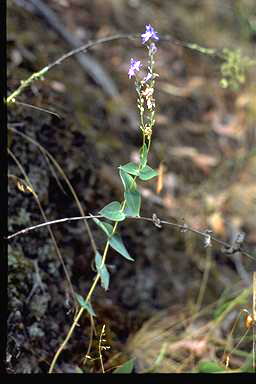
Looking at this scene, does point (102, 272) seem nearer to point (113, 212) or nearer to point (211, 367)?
point (113, 212)

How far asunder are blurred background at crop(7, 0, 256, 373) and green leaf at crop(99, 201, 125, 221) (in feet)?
0.89

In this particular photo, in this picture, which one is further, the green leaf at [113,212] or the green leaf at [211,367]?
the green leaf at [211,367]

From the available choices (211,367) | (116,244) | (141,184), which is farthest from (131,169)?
(141,184)

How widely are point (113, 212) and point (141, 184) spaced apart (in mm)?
1374

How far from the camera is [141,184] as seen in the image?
2783 mm

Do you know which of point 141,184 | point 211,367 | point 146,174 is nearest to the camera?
point 146,174

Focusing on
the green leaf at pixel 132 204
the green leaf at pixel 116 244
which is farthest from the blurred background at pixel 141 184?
the green leaf at pixel 132 204

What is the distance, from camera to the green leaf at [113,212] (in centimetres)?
139

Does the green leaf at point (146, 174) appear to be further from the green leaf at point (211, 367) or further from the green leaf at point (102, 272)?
the green leaf at point (211, 367)

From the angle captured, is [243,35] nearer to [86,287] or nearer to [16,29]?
[16,29]

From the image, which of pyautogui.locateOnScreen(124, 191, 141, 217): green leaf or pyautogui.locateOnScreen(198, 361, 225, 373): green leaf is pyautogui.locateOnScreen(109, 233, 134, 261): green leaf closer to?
pyautogui.locateOnScreen(124, 191, 141, 217): green leaf

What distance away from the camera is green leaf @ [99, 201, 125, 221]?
4.57ft

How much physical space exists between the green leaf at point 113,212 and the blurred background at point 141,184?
10.7 inches

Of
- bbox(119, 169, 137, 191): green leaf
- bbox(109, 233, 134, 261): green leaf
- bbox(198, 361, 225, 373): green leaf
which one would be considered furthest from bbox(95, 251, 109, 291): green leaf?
bbox(198, 361, 225, 373): green leaf
